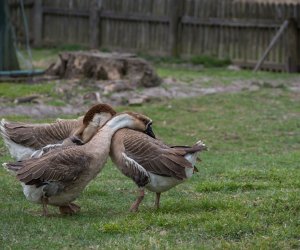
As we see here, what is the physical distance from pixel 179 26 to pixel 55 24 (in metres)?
5.81

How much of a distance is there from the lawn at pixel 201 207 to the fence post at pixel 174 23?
1155cm

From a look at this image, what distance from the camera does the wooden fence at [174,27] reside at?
2595 cm

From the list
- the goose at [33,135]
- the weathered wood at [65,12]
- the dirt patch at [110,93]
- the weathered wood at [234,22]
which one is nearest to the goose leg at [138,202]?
the goose at [33,135]

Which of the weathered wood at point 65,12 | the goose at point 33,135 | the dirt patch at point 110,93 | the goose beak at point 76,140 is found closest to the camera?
the goose beak at point 76,140

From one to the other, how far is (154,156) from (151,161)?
3.3 inches

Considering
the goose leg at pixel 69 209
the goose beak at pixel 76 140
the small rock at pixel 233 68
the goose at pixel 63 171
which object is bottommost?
the small rock at pixel 233 68

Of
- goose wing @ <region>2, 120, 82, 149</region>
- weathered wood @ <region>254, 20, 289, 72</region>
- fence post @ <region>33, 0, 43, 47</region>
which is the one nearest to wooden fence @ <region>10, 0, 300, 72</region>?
fence post @ <region>33, 0, 43, 47</region>

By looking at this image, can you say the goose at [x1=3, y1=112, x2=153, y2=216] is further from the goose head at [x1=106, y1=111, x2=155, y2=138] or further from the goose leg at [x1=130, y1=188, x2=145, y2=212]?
the goose leg at [x1=130, y1=188, x2=145, y2=212]

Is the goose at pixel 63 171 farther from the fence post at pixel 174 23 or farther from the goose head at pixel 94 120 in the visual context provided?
the fence post at pixel 174 23

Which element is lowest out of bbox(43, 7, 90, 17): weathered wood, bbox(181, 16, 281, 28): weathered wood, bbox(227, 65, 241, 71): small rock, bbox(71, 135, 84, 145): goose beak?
bbox(227, 65, 241, 71): small rock

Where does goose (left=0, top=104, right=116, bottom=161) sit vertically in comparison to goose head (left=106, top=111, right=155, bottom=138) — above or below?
below

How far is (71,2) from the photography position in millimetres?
30828

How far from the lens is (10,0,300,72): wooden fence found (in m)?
26.0

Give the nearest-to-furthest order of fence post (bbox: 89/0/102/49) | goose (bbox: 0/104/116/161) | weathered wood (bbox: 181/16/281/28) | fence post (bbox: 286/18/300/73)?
goose (bbox: 0/104/116/161)
fence post (bbox: 286/18/300/73)
weathered wood (bbox: 181/16/281/28)
fence post (bbox: 89/0/102/49)
